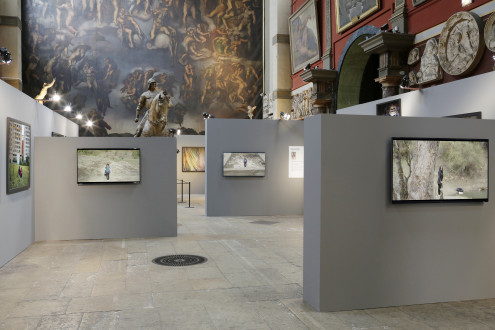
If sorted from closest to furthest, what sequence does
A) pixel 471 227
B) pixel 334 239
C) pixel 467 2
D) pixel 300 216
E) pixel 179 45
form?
1. pixel 334 239
2. pixel 471 227
3. pixel 467 2
4. pixel 300 216
5. pixel 179 45

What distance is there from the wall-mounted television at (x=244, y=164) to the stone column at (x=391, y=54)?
4.65 metres

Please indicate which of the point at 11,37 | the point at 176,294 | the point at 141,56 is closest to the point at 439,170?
the point at 176,294

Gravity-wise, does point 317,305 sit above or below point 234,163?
below

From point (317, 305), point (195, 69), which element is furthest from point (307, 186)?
point (195, 69)

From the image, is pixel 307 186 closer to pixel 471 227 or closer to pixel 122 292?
pixel 471 227

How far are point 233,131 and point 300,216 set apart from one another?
3507 millimetres

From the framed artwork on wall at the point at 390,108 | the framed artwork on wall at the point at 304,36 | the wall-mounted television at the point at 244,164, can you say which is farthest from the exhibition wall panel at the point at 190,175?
the framed artwork on wall at the point at 390,108

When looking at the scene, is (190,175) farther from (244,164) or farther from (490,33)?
(490,33)

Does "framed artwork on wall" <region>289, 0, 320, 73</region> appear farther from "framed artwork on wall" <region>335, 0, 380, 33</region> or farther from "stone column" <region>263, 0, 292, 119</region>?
"framed artwork on wall" <region>335, 0, 380, 33</region>

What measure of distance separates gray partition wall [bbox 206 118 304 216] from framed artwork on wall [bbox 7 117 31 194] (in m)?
6.34

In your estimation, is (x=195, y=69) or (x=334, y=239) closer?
(x=334, y=239)

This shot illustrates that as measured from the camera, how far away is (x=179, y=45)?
26938mm

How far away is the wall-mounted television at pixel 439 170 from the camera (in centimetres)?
556

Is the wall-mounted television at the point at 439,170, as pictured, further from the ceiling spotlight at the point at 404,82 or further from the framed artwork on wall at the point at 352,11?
the framed artwork on wall at the point at 352,11
